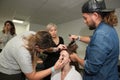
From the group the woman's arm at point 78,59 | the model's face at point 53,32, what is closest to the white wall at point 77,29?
the model's face at point 53,32

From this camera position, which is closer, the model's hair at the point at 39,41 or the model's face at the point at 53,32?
the model's hair at the point at 39,41

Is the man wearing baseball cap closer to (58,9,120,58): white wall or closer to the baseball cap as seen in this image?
the baseball cap

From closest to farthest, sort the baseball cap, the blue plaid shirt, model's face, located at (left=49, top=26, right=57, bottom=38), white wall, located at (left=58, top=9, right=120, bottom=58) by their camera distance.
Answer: the blue plaid shirt, the baseball cap, model's face, located at (left=49, top=26, right=57, bottom=38), white wall, located at (left=58, top=9, right=120, bottom=58)

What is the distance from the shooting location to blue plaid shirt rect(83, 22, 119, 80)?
118 cm

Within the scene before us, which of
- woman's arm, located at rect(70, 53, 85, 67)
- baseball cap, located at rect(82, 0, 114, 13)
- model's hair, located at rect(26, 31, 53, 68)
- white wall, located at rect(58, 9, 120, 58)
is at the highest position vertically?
baseball cap, located at rect(82, 0, 114, 13)

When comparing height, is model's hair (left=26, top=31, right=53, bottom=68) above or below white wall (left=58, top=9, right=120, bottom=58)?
above

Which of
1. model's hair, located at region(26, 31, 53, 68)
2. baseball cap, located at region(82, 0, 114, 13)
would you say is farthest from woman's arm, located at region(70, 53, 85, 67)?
baseball cap, located at region(82, 0, 114, 13)

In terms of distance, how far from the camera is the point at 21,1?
3.98 m

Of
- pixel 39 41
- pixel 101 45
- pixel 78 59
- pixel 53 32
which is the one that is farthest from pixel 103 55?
pixel 53 32

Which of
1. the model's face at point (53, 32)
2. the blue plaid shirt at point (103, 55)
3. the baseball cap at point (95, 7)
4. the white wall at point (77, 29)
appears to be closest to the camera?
the blue plaid shirt at point (103, 55)

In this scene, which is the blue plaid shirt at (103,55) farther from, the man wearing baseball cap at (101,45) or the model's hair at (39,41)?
the model's hair at (39,41)

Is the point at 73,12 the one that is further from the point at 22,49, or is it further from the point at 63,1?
the point at 22,49

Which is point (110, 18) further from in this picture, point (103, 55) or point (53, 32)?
point (53, 32)

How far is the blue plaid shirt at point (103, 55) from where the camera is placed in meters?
1.18
